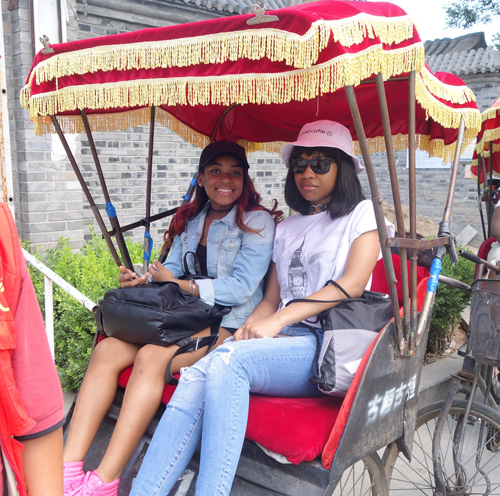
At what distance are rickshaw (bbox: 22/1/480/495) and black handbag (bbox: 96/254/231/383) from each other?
0.74 ft

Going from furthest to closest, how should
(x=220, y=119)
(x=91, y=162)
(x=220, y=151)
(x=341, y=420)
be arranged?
(x=91, y=162)
(x=220, y=119)
(x=220, y=151)
(x=341, y=420)

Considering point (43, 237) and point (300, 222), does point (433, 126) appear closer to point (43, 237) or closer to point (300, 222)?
point (300, 222)

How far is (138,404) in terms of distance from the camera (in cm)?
227

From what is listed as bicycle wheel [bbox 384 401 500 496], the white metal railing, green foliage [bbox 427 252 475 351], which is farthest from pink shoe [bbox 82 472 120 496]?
green foliage [bbox 427 252 475 351]

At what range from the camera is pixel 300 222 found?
9.02 feet

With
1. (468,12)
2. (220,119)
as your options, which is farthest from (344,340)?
(468,12)

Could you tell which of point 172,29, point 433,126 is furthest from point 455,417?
point 172,29

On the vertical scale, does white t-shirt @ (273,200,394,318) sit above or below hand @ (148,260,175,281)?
above

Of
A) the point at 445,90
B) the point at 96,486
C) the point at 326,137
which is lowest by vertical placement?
the point at 96,486

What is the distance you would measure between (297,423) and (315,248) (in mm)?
864

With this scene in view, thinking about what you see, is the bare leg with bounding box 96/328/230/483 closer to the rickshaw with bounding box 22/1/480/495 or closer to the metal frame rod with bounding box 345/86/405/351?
the rickshaw with bounding box 22/1/480/495

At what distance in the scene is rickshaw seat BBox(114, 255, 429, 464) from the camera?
193 cm

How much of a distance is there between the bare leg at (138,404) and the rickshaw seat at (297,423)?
44cm

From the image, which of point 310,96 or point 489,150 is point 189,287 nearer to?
point 310,96
